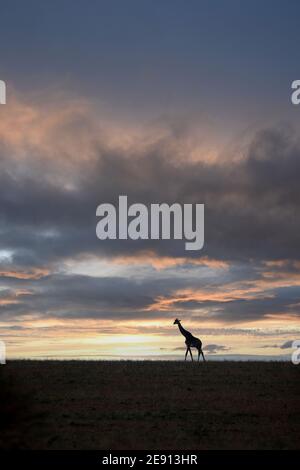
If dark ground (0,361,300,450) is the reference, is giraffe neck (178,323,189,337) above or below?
above

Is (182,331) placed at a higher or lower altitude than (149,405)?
higher

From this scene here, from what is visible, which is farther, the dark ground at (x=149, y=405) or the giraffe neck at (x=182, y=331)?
the giraffe neck at (x=182, y=331)

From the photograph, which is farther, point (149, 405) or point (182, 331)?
point (182, 331)

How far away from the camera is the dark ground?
73.6ft

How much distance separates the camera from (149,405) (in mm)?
29500

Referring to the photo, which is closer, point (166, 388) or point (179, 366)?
point (166, 388)

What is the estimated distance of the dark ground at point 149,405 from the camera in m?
22.4

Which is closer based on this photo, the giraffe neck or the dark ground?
the dark ground

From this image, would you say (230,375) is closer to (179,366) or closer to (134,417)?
(179,366)

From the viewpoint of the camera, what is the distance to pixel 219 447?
22.5 meters

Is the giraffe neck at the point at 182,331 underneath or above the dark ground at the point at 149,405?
above
